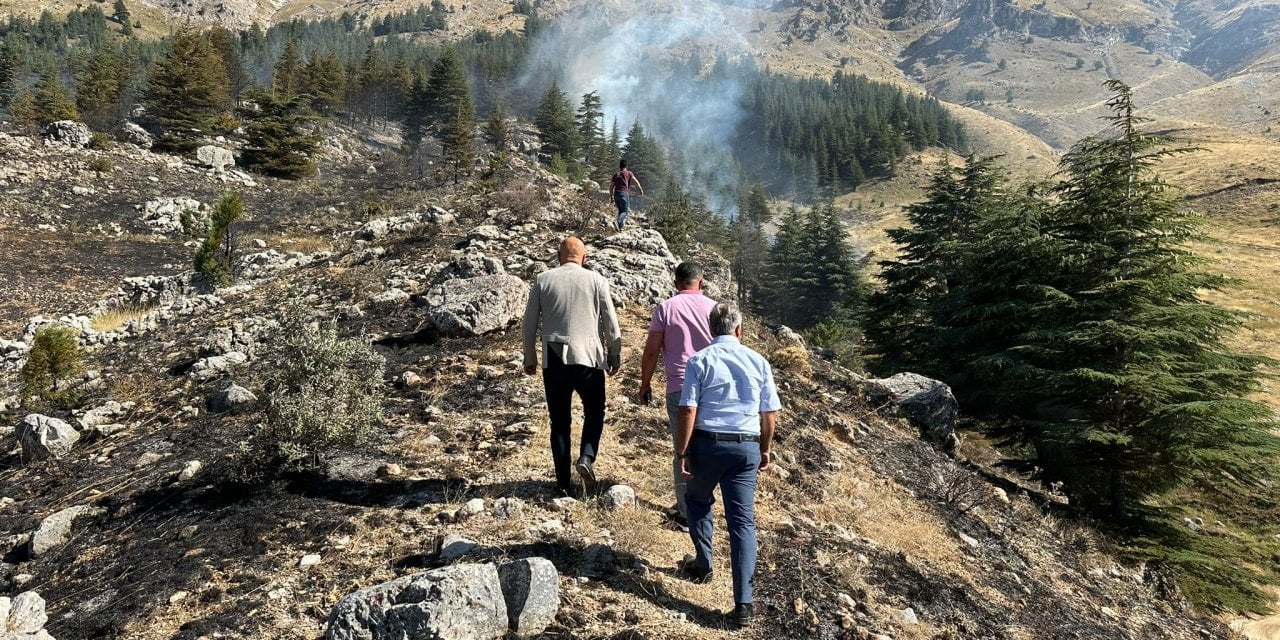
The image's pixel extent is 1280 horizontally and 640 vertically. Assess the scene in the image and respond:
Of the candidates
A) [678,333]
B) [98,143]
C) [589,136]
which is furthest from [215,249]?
[589,136]

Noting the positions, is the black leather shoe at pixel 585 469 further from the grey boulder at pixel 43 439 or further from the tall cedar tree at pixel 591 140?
the tall cedar tree at pixel 591 140

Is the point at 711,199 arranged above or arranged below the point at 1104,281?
below

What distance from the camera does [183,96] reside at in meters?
32.6

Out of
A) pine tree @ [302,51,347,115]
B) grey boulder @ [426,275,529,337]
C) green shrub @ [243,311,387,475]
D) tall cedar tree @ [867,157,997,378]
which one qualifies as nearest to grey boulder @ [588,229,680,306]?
grey boulder @ [426,275,529,337]

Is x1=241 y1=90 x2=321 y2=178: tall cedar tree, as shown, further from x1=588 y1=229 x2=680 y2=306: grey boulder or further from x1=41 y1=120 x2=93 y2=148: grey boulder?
x1=588 y1=229 x2=680 y2=306: grey boulder

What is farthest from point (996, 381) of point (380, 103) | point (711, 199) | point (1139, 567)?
point (711, 199)

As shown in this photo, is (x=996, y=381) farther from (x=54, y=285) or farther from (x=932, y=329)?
(x=54, y=285)

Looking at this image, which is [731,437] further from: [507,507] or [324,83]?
[324,83]

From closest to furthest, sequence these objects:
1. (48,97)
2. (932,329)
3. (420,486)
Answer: (420,486) → (932,329) → (48,97)

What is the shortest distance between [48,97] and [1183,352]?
60.6m

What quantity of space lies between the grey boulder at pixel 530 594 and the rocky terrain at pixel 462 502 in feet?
0.04

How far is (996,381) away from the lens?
15.1 metres

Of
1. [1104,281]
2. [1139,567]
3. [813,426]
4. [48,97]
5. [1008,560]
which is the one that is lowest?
[1139,567]

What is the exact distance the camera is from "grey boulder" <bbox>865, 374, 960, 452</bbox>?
1123 cm
